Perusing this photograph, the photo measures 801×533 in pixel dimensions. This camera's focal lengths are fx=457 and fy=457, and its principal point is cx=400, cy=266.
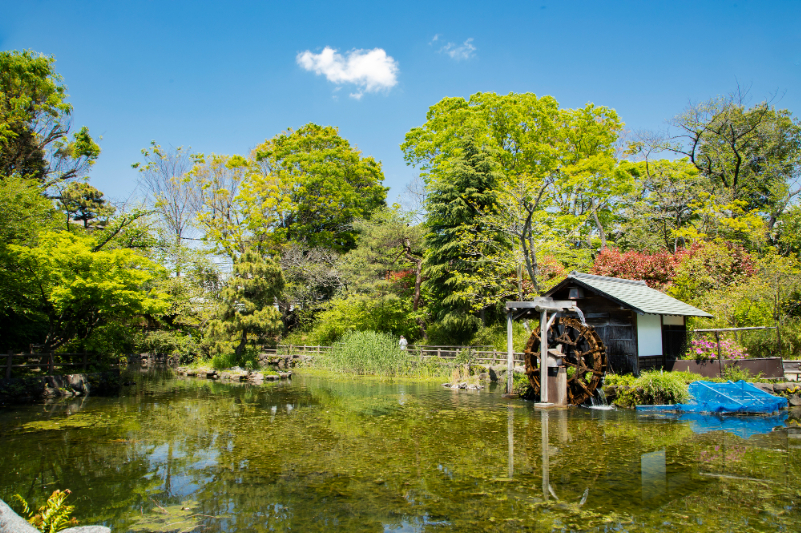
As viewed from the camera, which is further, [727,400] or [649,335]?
[649,335]

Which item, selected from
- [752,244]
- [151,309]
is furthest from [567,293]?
[151,309]

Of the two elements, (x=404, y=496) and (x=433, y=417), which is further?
(x=433, y=417)

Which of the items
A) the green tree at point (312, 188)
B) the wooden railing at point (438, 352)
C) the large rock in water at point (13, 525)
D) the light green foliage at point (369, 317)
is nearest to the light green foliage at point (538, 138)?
the green tree at point (312, 188)

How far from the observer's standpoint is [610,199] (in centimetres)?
Result: 2681

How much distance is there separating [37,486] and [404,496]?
465 cm

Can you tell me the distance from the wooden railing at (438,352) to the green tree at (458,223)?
4.36ft

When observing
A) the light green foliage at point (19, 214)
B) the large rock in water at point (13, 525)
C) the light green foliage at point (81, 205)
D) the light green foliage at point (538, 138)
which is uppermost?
the light green foliage at point (538, 138)

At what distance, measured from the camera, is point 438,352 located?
2091 cm

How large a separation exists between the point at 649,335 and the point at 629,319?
0.88 metres

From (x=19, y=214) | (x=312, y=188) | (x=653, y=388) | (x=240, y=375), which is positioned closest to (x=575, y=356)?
(x=653, y=388)

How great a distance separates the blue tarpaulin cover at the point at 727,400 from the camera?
1055 centimetres

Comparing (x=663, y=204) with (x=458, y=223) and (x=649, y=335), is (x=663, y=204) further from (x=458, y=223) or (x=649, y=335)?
(x=649, y=335)

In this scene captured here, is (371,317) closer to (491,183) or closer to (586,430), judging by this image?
(491,183)

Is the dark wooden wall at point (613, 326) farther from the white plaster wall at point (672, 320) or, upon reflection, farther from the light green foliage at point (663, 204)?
the light green foliage at point (663, 204)
